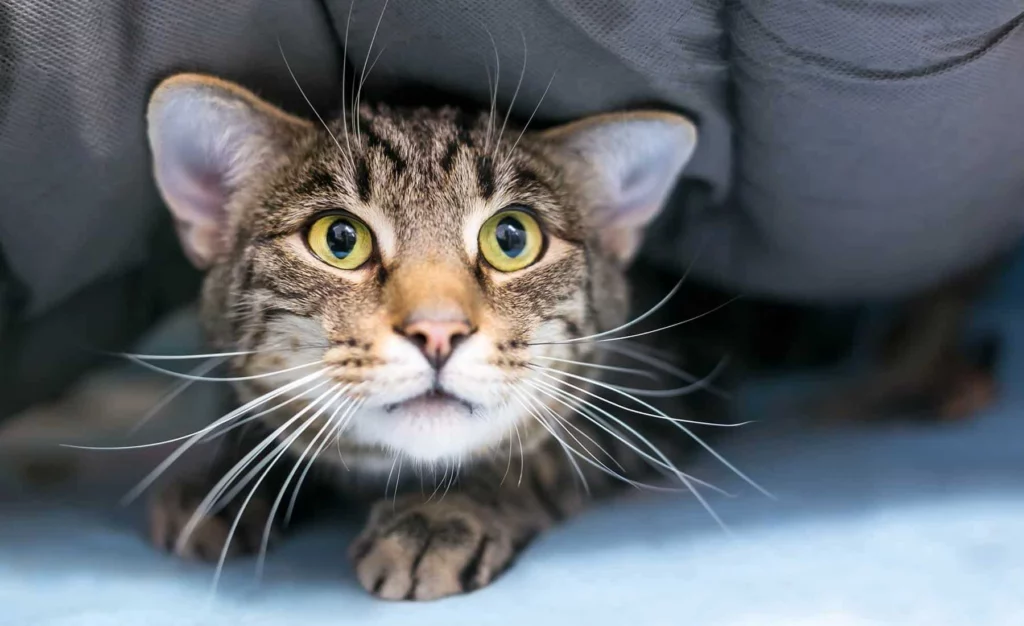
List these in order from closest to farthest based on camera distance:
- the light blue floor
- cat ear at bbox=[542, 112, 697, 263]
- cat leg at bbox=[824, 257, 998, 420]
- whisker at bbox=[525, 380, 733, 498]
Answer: the light blue floor
whisker at bbox=[525, 380, 733, 498]
cat ear at bbox=[542, 112, 697, 263]
cat leg at bbox=[824, 257, 998, 420]

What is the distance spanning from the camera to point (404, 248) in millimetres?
940

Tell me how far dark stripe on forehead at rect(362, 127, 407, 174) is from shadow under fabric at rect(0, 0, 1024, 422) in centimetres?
11

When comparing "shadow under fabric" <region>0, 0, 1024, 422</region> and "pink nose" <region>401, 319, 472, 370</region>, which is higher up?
"shadow under fabric" <region>0, 0, 1024, 422</region>

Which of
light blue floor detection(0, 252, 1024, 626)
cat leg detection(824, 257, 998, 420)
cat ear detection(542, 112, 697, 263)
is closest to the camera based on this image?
light blue floor detection(0, 252, 1024, 626)

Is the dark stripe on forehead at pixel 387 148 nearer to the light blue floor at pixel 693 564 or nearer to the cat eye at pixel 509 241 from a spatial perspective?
the cat eye at pixel 509 241

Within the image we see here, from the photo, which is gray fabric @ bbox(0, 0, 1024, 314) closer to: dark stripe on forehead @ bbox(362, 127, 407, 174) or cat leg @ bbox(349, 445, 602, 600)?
dark stripe on forehead @ bbox(362, 127, 407, 174)

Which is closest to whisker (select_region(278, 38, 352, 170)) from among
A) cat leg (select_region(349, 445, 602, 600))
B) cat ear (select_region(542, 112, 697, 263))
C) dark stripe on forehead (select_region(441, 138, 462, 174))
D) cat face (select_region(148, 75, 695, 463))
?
cat face (select_region(148, 75, 695, 463))

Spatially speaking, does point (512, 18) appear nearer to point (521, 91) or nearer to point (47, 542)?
point (521, 91)

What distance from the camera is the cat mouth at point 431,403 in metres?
0.88

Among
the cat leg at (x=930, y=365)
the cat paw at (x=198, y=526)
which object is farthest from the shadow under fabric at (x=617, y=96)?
the cat paw at (x=198, y=526)

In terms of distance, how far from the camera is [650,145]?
3.59 ft

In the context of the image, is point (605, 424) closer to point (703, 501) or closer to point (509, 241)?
point (703, 501)

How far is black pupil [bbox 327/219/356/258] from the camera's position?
974 mm

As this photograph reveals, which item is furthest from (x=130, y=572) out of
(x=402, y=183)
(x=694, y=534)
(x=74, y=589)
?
(x=694, y=534)
